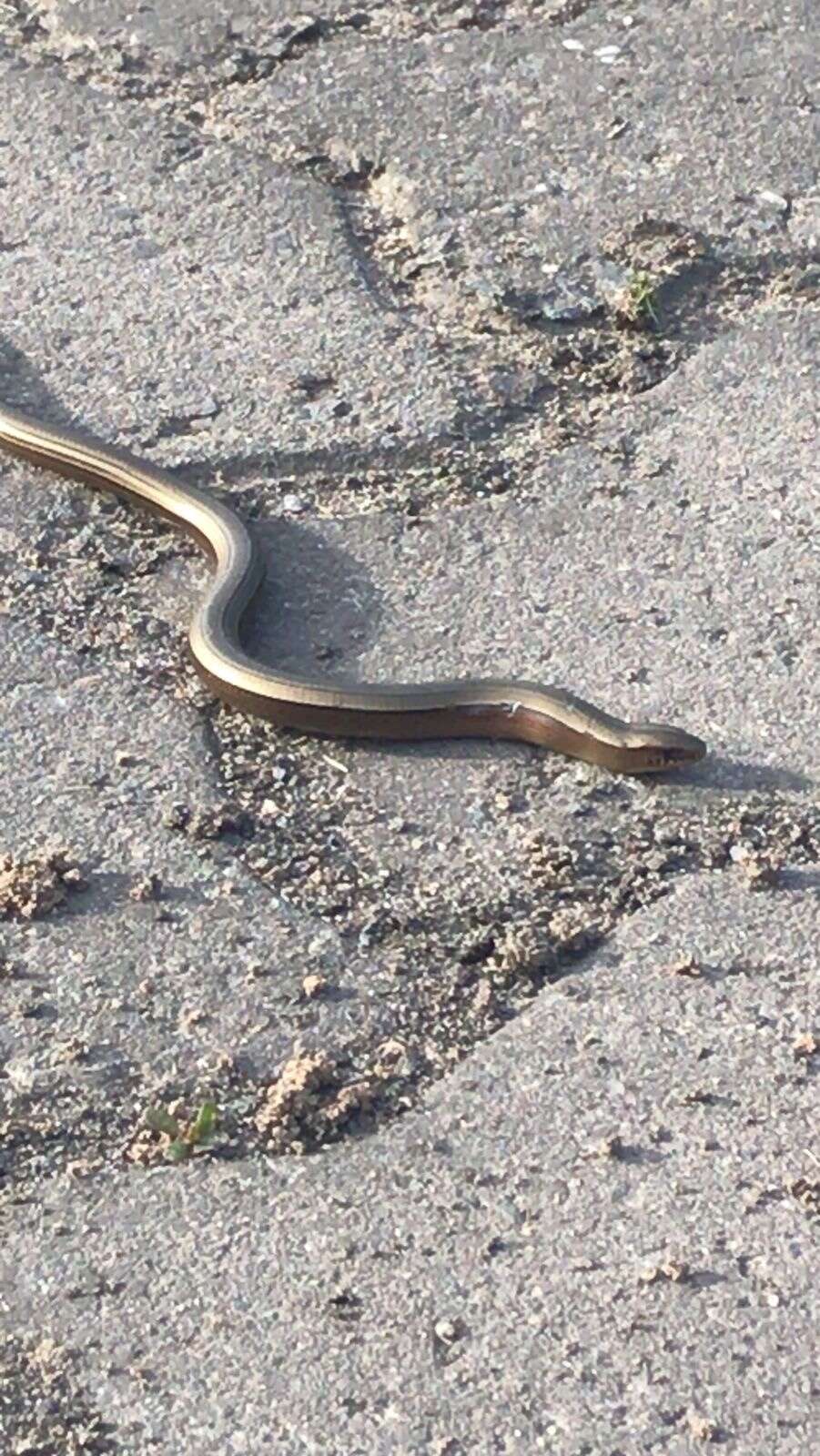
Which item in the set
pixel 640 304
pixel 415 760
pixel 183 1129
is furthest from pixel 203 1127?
pixel 640 304

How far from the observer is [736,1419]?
2.42 m

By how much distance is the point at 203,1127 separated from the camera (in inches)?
107

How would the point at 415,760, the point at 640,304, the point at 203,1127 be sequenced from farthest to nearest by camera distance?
the point at 640,304, the point at 415,760, the point at 203,1127

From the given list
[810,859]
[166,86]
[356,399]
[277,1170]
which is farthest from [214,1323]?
[166,86]

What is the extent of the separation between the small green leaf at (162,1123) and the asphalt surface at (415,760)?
0.06 feet

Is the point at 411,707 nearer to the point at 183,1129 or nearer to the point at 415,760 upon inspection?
the point at 415,760

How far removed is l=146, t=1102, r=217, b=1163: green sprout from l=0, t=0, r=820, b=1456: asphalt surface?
10mm

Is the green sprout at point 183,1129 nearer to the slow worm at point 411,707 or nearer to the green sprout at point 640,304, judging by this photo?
the slow worm at point 411,707

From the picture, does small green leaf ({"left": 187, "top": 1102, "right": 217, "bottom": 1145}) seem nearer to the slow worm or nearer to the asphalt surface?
the asphalt surface

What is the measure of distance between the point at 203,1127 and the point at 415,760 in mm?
792

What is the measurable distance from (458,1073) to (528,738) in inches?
26.6

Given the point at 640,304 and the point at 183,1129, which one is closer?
the point at 183,1129

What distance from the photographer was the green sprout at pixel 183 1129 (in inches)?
106

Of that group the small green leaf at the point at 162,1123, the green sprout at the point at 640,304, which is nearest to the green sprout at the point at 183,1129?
the small green leaf at the point at 162,1123
